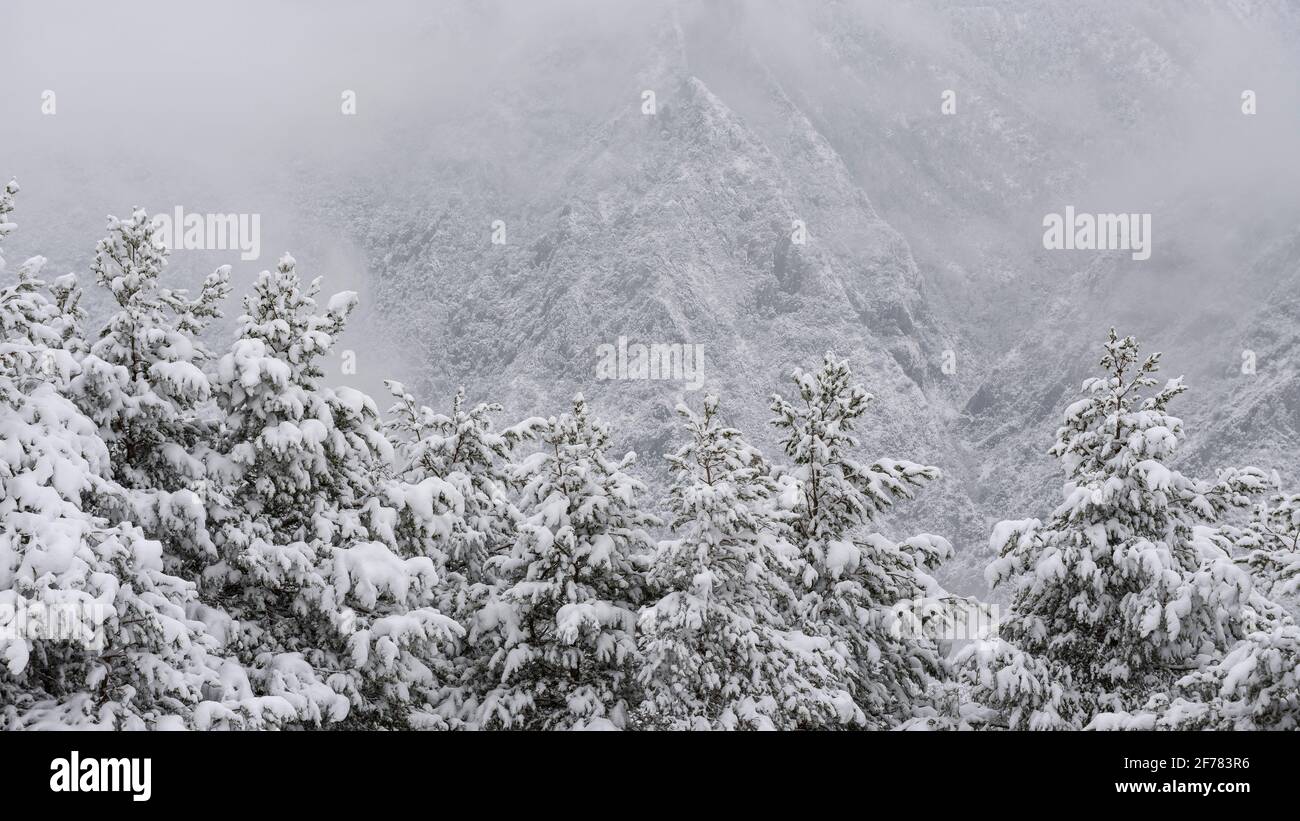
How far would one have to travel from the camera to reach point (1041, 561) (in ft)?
58.4

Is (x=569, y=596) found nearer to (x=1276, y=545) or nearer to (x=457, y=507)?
(x=457, y=507)

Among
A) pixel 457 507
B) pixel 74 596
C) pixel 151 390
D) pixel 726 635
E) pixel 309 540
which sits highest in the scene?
pixel 151 390

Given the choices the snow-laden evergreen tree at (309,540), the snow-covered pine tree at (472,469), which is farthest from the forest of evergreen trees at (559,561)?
the snow-covered pine tree at (472,469)

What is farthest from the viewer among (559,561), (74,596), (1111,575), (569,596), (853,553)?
(853,553)

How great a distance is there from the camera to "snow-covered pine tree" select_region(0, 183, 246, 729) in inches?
473

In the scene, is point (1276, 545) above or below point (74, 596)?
above

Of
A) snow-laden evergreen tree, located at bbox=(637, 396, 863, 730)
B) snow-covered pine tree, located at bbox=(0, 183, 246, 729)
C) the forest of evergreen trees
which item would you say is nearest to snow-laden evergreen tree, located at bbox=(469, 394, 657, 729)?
the forest of evergreen trees

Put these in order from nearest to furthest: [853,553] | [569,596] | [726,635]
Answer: [726,635] < [569,596] < [853,553]

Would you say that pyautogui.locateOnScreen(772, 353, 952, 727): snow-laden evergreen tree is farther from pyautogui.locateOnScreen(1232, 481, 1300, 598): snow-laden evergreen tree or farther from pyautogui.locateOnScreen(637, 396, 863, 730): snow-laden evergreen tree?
pyautogui.locateOnScreen(1232, 481, 1300, 598): snow-laden evergreen tree

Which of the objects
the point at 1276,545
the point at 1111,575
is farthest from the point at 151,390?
the point at 1276,545

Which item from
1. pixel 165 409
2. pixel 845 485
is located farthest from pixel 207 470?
pixel 845 485

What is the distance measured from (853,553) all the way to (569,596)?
461 cm

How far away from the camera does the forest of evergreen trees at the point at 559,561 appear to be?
49.1ft

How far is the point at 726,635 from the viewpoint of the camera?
56.5 feet
